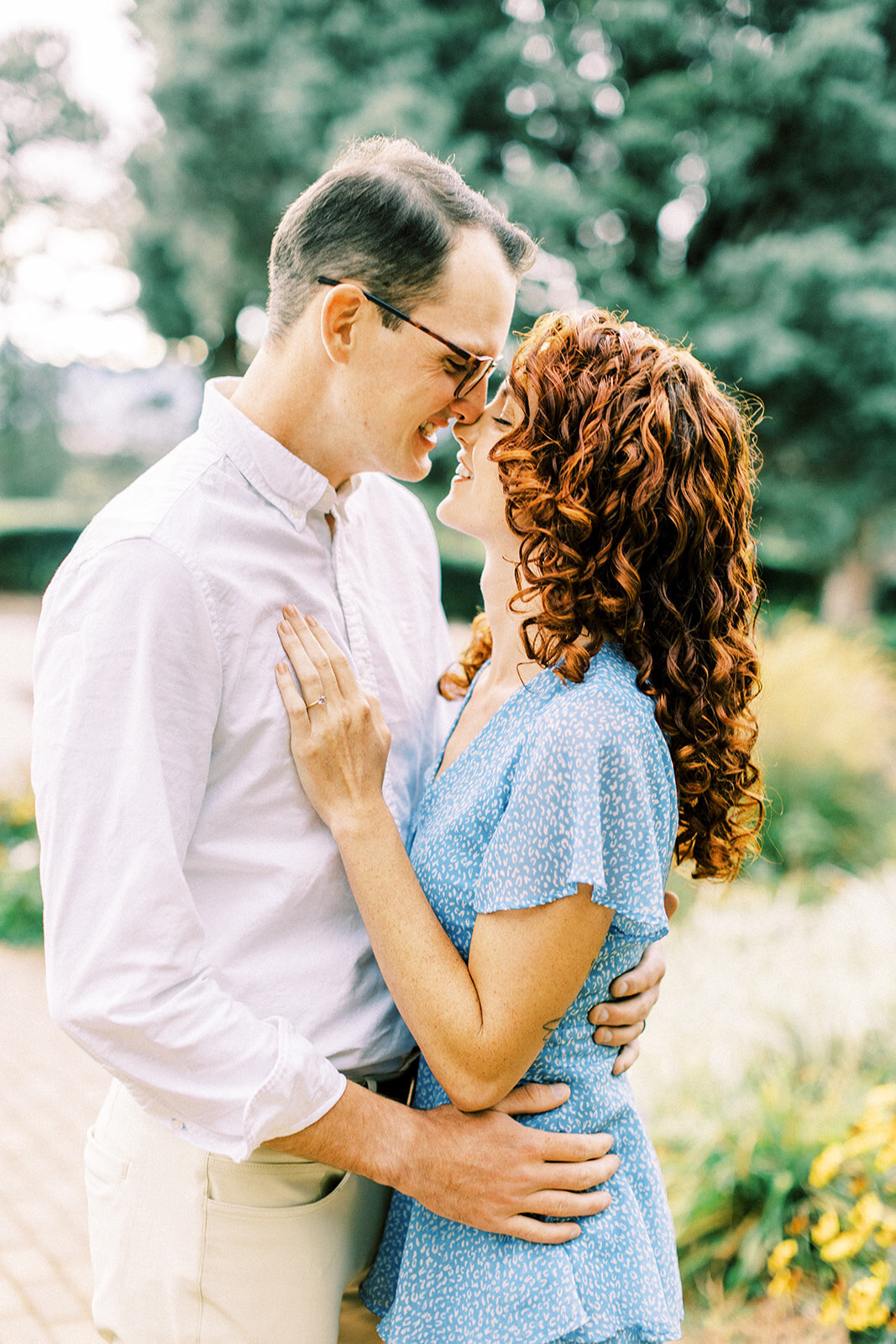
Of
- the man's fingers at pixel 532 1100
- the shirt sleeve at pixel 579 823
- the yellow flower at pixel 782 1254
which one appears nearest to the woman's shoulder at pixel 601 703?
the shirt sleeve at pixel 579 823

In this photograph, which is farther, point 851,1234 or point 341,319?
point 851,1234

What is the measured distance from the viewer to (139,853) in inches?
60.1

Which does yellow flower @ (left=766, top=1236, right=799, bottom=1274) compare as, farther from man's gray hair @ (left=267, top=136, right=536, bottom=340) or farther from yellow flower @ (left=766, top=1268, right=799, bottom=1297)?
man's gray hair @ (left=267, top=136, right=536, bottom=340)

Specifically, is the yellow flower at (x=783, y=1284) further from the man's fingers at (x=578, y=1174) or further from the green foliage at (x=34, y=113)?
the green foliage at (x=34, y=113)

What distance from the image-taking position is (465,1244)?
174 centimetres

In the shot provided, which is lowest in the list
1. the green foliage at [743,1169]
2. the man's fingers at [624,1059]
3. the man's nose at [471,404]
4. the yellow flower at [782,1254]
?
the green foliage at [743,1169]

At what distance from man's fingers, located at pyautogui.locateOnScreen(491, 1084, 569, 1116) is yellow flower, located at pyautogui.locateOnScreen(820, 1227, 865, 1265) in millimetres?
1445

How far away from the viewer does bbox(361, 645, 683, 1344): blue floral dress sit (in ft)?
5.21

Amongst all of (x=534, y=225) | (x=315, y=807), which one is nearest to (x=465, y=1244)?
(x=315, y=807)

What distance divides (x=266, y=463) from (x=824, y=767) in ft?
17.7

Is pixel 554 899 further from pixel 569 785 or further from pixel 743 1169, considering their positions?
pixel 743 1169

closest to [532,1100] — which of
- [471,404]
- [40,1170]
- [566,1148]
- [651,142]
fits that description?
[566,1148]

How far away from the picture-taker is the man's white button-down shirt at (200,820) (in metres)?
1.53

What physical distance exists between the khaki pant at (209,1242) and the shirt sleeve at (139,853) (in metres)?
0.20
